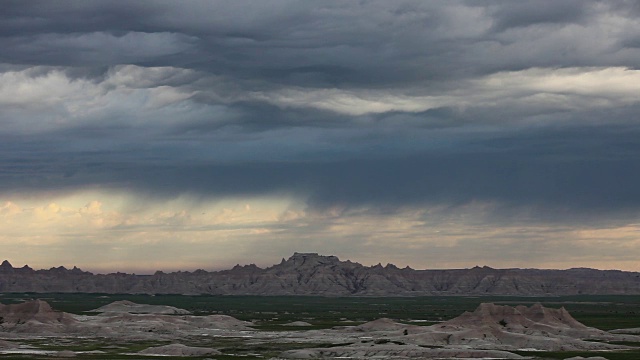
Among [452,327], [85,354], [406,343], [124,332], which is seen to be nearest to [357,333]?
[452,327]

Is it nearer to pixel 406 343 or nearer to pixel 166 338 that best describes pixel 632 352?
pixel 406 343

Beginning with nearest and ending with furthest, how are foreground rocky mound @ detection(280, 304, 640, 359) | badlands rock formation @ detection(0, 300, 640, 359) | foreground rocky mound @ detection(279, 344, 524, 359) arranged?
foreground rocky mound @ detection(279, 344, 524, 359) → foreground rocky mound @ detection(280, 304, 640, 359) → badlands rock formation @ detection(0, 300, 640, 359)

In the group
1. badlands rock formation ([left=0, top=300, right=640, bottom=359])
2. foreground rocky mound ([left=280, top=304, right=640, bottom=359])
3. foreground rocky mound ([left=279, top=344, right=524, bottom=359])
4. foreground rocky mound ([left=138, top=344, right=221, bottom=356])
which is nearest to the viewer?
foreground rocky mound ([left=279, top=344, right=524, bottom=359])

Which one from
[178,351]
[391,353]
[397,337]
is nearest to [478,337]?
[397,337]

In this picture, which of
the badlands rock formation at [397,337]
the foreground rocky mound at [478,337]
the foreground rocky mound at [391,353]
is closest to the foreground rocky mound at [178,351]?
the badlands rock formation at [397,337]

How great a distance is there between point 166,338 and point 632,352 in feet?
266

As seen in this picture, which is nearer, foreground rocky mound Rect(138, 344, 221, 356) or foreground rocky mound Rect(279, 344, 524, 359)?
foreground rocky mound Rect(279, 344, 524, 359)

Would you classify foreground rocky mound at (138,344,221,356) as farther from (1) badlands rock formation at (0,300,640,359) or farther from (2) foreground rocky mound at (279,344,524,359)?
(2) foreground rocky mound at (279,344,524,359)

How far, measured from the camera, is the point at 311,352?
443 feet

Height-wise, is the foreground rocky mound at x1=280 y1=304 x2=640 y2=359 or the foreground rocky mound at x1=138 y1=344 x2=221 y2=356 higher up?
the foreground rocky mound at x1=280 y1=304 x2=640 y2=359

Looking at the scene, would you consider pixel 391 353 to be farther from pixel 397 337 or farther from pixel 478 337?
pixel 478 337

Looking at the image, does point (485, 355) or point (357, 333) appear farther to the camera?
point (357, 333)

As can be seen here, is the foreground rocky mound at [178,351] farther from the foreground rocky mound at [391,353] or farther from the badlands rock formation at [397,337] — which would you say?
the foreground rocky mound at [391,353]

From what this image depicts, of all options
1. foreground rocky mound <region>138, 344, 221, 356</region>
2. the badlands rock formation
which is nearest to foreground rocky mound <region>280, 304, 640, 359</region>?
the badlands rock formation
